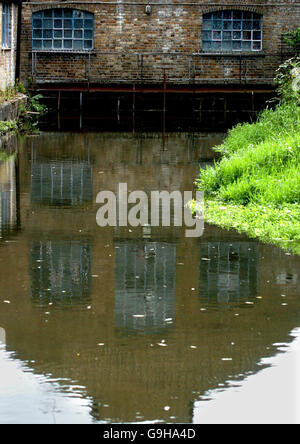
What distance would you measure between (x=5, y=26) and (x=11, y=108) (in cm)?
546

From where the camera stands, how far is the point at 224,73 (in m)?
30.6

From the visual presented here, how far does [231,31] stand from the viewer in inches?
1195

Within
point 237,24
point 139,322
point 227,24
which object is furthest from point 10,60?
point 139,322

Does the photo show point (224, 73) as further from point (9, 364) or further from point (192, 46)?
point (9, 364)

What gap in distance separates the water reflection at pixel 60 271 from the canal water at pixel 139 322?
0.02 metres

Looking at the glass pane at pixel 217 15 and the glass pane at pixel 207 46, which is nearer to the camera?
the glass pane at pixel 217 15

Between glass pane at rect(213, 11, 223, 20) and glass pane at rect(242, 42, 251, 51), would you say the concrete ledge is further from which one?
glass pane at rect(242, 42, 251, 51)

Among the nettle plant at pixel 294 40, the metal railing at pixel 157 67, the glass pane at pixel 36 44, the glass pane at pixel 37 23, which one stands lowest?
the metal railing at pixel 157 67

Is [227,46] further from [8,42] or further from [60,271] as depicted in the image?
[60,271]

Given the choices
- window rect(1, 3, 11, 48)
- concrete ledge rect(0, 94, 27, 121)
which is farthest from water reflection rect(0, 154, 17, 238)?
window rect(1, 3, 11, 48)

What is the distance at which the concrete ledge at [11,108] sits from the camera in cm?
2105

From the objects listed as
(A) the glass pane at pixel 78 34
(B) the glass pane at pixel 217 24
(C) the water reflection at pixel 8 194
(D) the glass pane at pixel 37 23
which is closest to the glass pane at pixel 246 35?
(B) the glass pane at pixel 217 24

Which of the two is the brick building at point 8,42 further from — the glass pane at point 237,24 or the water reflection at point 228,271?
the water reflection at point 228,271

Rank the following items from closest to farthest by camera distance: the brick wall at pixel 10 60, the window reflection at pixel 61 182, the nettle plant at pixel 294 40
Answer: the window reflection at pixel 61 182, the brick wall at pixel 10 60, the nettle plant at pixel 294 40
